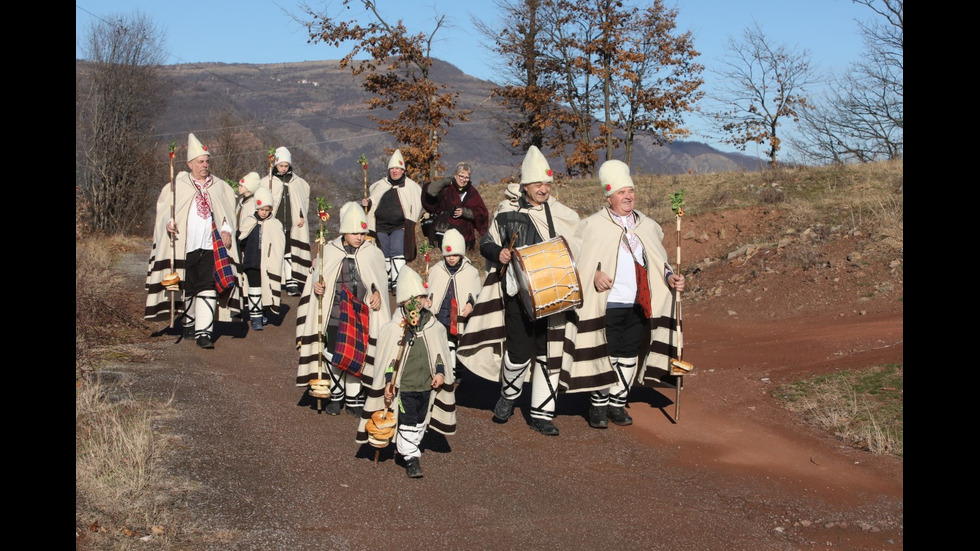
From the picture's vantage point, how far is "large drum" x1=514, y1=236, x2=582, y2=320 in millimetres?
8016

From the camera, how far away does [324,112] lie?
166 m

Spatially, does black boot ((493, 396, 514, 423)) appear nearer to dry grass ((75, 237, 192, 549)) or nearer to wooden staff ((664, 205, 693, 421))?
wooden staff ((664, 205, 693, 421))

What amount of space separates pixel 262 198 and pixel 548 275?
6.22m

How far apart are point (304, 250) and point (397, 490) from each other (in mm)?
7646

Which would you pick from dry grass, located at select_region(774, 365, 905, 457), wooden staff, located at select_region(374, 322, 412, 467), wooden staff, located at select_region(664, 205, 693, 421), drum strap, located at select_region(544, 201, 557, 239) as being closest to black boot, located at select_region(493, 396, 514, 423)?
wooden staff, located at select_region(664, 205, 693, 421)

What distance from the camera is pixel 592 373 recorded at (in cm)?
853

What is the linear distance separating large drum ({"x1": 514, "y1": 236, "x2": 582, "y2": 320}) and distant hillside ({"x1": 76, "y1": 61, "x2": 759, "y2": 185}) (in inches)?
4822

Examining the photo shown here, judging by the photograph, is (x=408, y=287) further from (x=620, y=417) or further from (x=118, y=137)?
(x=118, y=137)

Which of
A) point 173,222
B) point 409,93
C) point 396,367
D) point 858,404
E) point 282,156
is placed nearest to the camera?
point 396,367

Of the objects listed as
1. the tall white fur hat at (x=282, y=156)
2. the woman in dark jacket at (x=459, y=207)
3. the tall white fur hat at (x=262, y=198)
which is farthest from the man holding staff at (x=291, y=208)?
the woman in dark jacket at (x=459, y=207)

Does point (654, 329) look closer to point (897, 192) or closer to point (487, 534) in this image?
point (487, 534)

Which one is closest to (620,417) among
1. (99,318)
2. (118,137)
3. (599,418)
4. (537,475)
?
(599,418)

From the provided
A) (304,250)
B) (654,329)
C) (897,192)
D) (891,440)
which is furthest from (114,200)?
(891,440)

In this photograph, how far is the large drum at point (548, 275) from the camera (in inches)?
316
